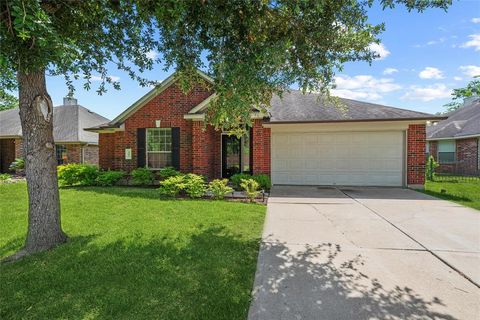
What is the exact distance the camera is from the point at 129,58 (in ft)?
19.0

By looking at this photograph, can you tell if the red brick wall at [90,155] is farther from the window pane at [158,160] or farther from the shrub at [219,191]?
the shrub at [219,191]

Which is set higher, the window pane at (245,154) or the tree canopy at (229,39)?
the tree canopy at (229,39)

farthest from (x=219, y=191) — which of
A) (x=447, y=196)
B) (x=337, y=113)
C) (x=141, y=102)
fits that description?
(x=447, y=196)

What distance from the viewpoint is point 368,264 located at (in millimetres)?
3893

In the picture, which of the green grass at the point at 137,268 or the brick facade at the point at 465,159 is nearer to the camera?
the green grass at the point at 137,268

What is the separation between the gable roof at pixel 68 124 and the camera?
59.3 ft

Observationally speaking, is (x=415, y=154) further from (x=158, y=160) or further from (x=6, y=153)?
(x=6, y=153)

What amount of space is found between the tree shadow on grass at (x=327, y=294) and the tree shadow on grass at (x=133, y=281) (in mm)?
244

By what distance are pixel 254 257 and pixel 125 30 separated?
17.0ft

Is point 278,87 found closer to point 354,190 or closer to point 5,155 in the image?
point 354,190

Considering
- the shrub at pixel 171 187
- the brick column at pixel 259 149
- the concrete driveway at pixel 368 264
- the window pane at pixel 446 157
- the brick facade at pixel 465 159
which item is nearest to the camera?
the concrete driveway at pixel 368 264

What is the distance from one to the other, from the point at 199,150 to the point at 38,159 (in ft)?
23.0

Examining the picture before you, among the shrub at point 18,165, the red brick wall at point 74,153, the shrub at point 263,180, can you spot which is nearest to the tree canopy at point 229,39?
the shrub at point 263,180

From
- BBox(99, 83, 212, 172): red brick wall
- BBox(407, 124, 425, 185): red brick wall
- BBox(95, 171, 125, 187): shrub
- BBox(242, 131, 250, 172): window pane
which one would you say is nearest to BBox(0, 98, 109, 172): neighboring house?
BBox(99, 83, 212, 172): red brick wall
